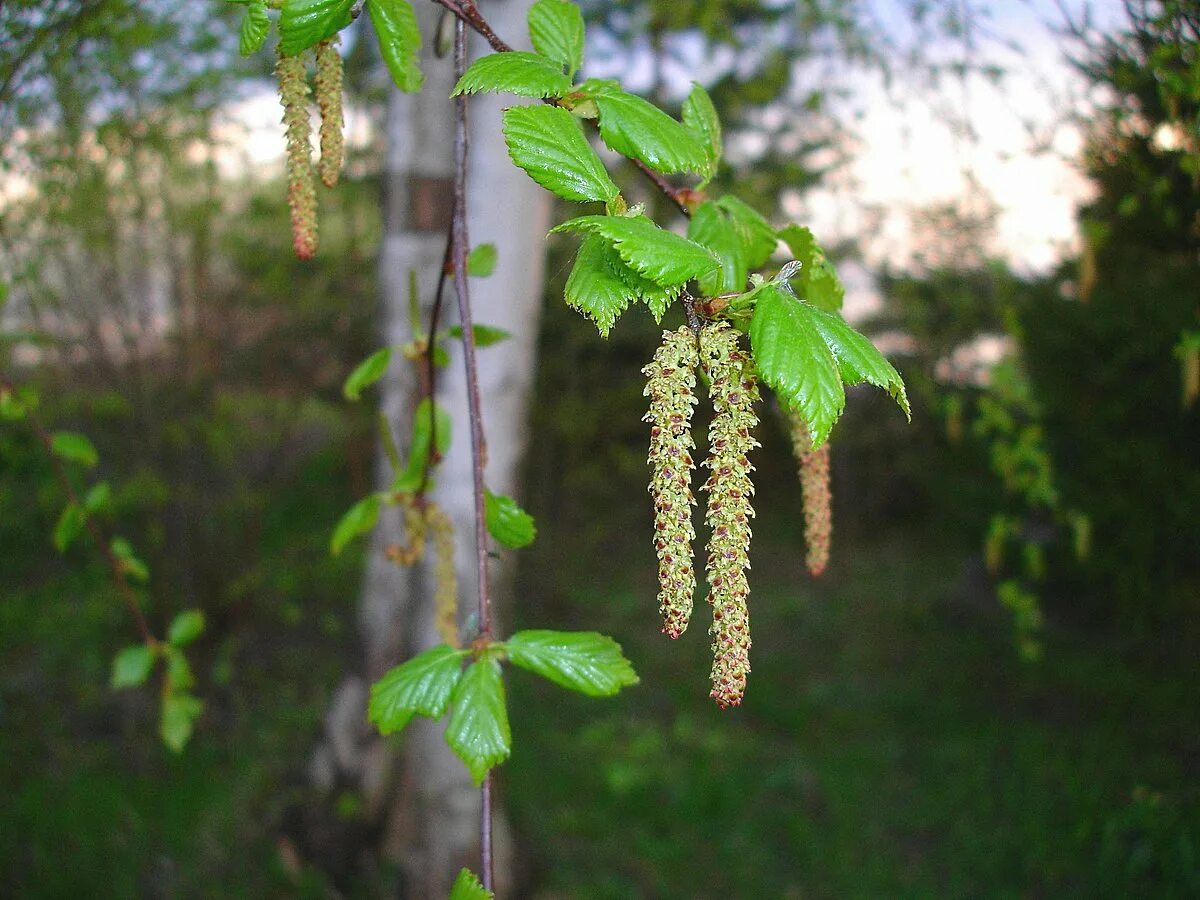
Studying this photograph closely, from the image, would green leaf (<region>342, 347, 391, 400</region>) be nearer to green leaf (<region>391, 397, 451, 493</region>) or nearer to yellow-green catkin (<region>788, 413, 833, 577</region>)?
green leaf (<region>391, 397, 451, 493</region>)

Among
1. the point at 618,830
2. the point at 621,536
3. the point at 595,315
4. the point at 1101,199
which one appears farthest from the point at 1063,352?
the point at 595,315

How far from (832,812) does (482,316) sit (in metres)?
2.72

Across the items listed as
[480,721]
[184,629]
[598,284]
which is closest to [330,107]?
[598,284]

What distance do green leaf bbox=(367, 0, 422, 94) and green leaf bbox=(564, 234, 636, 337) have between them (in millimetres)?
317

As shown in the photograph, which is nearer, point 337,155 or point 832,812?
point 337,155

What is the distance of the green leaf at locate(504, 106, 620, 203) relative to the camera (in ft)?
2.31

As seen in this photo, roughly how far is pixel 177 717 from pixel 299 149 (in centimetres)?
127

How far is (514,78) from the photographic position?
747 mm

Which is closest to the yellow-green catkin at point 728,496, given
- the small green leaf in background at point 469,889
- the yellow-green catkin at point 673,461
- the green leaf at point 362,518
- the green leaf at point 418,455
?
the yellow-green catkin at point 673,461

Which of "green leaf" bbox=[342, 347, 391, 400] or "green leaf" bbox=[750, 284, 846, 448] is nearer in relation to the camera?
"green leaf" bbox=[750, 284, 846, 448]

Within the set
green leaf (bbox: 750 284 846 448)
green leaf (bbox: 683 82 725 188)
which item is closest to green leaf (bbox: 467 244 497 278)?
green leaf (bbox: 683 82 725 188)

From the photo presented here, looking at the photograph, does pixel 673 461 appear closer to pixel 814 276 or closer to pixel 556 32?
pixel 814 276

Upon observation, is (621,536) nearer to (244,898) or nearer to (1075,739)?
(1075,739)

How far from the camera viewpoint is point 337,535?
131 centimetres
